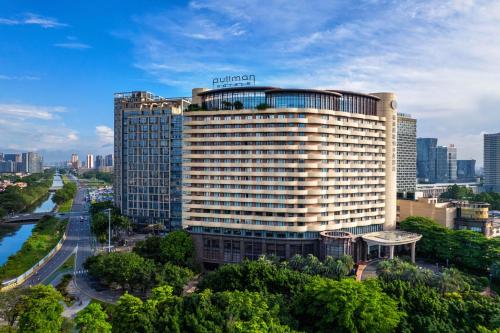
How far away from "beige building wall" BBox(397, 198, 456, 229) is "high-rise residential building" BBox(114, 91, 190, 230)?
208ft

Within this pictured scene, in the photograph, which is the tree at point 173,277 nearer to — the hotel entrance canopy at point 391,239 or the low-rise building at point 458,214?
the hotel entrance canopy at point 391,239

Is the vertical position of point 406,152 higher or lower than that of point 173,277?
higher

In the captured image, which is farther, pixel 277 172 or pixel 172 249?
pixel 277 172

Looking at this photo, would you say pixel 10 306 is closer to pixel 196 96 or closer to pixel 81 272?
pixel 81 272

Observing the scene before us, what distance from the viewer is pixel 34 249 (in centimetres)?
9319

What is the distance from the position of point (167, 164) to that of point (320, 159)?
179 ft

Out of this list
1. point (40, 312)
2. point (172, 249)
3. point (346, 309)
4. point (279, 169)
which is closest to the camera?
point (346, 309)

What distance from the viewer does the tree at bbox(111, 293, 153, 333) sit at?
38.0 meters

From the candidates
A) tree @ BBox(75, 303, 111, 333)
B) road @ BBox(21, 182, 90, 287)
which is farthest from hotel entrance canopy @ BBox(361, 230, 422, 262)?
road @ BBox(21, 182, 90, 287)

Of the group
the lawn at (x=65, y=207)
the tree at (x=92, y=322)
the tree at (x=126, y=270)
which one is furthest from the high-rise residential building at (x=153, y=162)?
the tree at (x=92, y=322)

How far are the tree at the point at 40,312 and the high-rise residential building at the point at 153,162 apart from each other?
6838cm

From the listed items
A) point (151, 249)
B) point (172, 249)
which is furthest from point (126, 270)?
point (151, 249)

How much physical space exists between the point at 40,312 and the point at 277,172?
4724 cm

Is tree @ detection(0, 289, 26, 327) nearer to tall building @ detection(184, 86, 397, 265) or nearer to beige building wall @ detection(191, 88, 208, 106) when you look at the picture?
tall building @ detection(184, 86, 397, 265)
